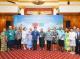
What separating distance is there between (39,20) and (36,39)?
4.31 meters

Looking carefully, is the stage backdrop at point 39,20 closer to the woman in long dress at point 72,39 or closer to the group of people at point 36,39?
the group of people at point 36,39

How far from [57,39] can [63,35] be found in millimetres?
721

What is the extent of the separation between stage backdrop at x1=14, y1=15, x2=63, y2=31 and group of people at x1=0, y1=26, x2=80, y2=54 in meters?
3.21

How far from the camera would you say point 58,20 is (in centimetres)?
1859

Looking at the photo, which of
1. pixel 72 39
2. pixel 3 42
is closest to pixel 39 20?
pixel 3 42

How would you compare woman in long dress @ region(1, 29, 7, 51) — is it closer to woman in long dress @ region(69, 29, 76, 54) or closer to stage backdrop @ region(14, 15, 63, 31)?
woman in long dress @ region(69, 29, 76, 54)

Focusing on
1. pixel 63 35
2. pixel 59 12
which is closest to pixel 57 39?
pixel 63 35

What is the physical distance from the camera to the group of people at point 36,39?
1386 centimetres

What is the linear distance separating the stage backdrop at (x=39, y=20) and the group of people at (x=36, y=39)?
3215mm

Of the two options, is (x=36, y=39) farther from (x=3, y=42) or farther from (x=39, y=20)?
(x=39, y=20)

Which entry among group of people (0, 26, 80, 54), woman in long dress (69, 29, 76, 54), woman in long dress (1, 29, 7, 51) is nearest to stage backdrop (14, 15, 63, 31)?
group of people (0, 26, 80, 54)

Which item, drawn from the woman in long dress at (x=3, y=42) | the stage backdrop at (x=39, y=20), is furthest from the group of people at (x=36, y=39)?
the stage backdrop at (x=39, y=20)

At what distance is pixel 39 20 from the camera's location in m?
18.8

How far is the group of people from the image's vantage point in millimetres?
13861
